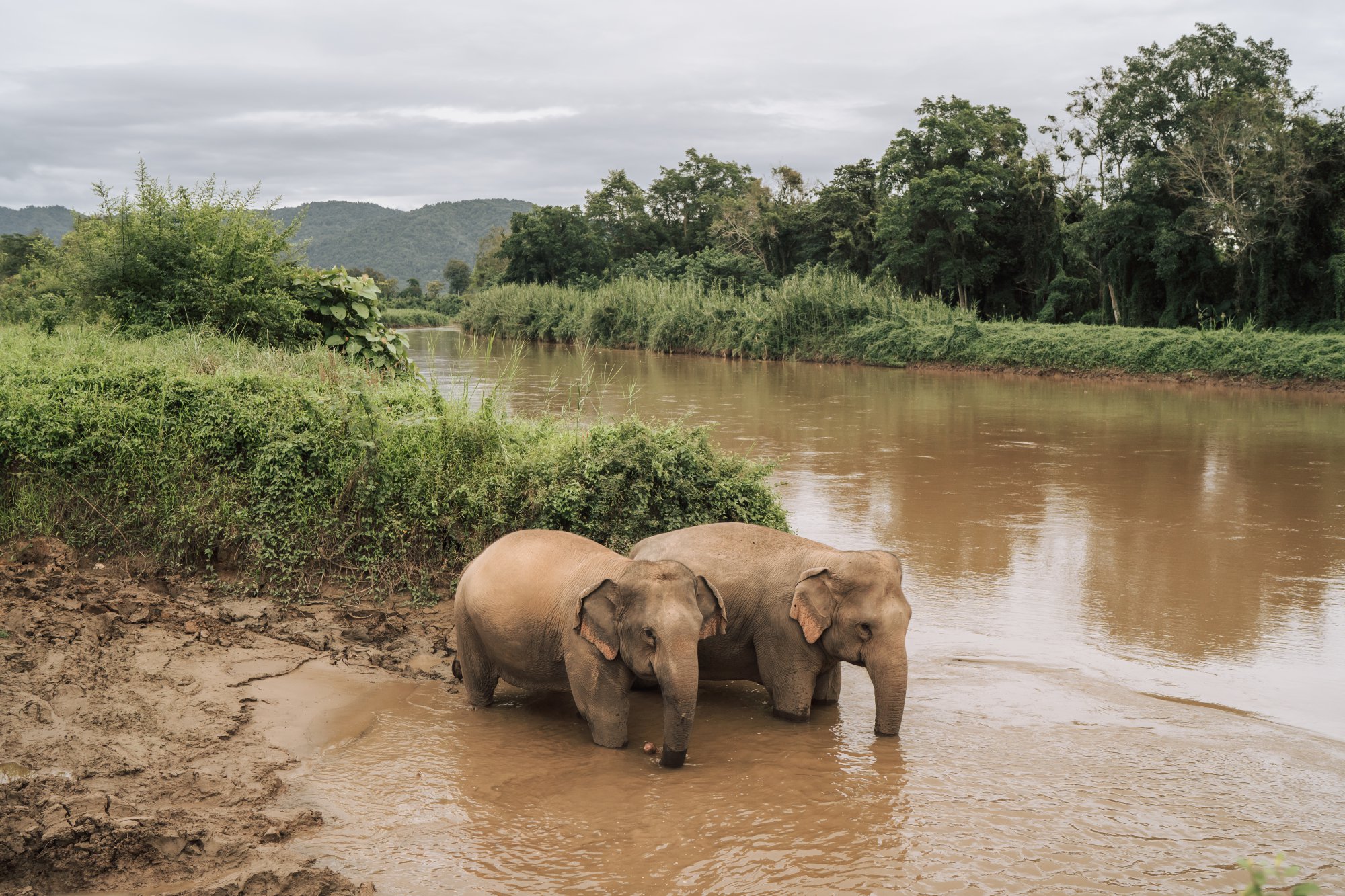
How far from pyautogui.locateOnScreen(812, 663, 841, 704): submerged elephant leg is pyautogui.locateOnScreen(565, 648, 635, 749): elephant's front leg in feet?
4.77

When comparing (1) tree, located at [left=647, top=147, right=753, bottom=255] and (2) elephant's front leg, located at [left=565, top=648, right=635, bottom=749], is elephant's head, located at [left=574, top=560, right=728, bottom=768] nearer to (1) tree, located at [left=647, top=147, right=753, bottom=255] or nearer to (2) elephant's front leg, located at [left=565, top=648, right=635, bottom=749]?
(2) elephant's front leg, located at [left=565, top=648, right=635, bottom=749]

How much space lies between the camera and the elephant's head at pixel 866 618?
244 inches

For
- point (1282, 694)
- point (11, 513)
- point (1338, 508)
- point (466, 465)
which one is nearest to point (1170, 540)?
point (1338, 508)

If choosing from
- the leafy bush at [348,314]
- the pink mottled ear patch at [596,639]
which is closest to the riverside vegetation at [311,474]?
the pink mottled ear patch at [596,639]

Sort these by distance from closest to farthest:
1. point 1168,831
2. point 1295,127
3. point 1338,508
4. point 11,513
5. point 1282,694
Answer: point 1168,831
point 1282,694
point 11,513
point 1338,508
point 1295,127

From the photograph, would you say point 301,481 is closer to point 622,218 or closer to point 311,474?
point 311,474

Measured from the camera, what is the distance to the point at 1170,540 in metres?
11.5

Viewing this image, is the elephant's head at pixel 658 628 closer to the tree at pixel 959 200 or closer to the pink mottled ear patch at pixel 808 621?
the pink mottled ear patch at pixel 808 621

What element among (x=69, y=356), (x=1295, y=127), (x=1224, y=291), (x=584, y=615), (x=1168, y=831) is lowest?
(x=1168, y=831)

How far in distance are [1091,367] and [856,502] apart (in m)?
20.5

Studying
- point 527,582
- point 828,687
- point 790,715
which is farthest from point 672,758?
point 828,687

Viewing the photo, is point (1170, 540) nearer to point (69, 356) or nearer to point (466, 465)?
point (466, 465)

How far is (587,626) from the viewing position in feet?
19.4

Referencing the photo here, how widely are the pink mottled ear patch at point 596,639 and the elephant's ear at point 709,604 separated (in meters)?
0.56
